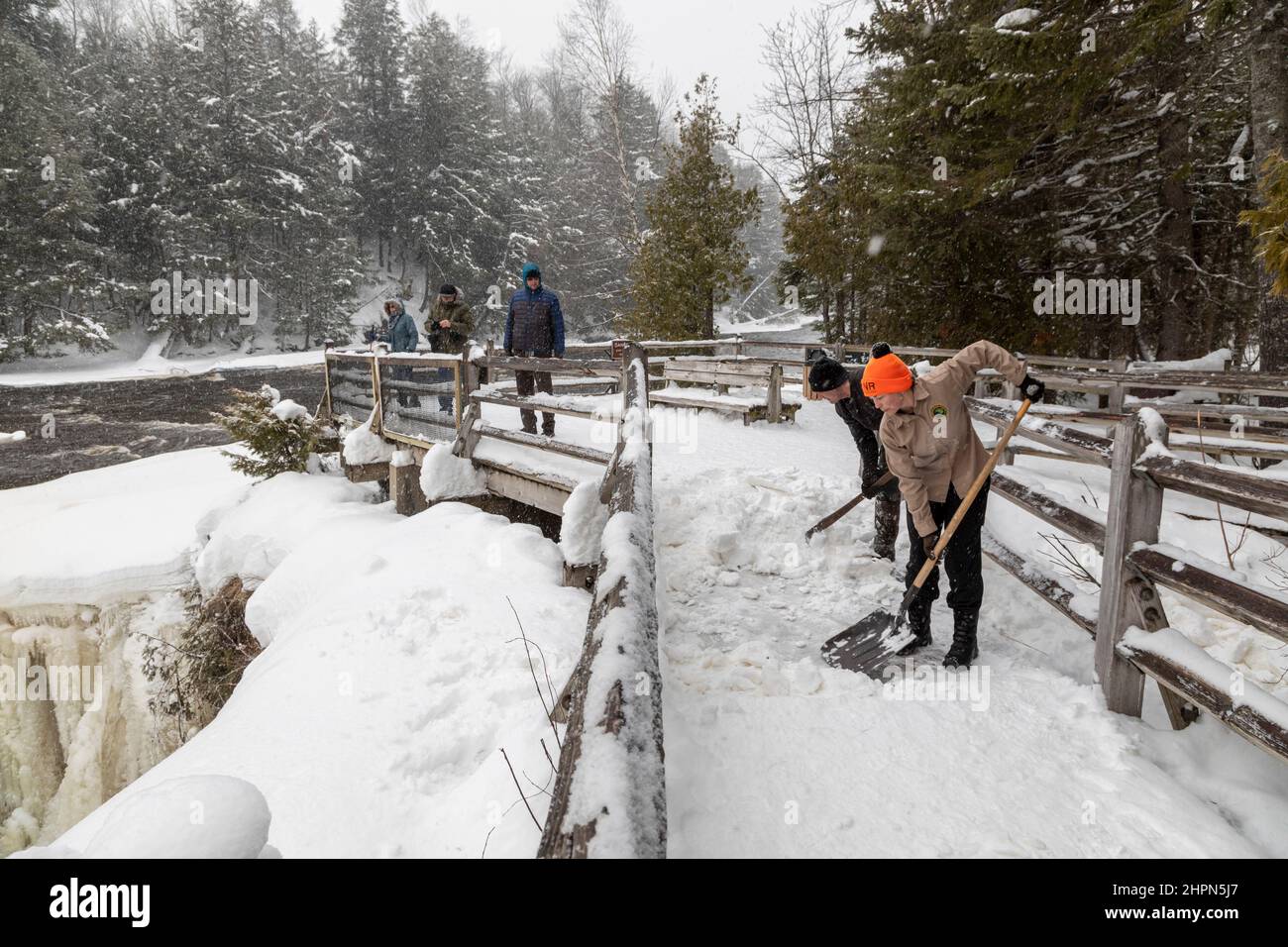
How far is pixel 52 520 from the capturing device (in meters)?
9.23

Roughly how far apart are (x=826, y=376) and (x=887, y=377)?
0.78 meters

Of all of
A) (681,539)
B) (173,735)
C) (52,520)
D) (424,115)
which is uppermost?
(424,115)

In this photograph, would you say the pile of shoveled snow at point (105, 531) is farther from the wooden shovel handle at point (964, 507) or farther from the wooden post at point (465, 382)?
the wooden shovel handle at point (964, 507)

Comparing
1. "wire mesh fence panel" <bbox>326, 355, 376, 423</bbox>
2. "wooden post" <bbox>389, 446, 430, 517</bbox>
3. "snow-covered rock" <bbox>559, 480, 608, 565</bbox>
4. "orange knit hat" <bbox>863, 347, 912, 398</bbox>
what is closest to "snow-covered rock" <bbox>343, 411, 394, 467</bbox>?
"wire mesh fence panel" <bbox>326, 355, 376, 423</bbox>

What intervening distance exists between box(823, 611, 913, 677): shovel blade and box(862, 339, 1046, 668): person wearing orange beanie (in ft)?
0.38

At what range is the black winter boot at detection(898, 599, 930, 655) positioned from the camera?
3730 mm

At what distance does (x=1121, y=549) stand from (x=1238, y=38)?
10.1 metres

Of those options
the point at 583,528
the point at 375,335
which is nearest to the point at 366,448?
the point at 583,528

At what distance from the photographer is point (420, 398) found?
329 inches

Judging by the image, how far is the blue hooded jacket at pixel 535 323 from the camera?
786cm

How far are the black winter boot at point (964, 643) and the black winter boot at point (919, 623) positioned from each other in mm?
229
